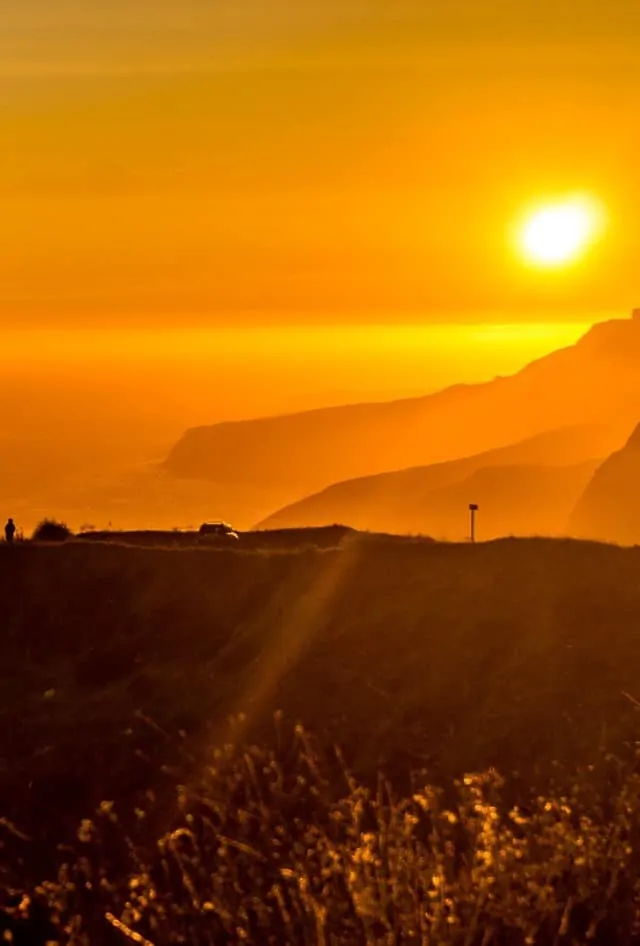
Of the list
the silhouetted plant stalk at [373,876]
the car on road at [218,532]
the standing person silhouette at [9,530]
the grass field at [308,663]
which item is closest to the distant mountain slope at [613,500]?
the car on road at [218,532]

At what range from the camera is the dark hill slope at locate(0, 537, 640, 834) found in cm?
3516

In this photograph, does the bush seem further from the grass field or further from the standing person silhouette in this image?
the grass field

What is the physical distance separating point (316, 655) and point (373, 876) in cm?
2505

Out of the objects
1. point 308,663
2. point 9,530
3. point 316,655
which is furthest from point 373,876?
point 9,530

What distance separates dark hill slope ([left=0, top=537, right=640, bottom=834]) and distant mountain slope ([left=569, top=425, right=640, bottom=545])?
12137 cm

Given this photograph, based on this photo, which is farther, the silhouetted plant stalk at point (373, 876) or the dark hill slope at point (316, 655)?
the dark hill slope at point (316, 655)

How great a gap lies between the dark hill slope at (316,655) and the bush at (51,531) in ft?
16.9

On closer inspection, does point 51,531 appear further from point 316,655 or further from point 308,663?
point 308,663

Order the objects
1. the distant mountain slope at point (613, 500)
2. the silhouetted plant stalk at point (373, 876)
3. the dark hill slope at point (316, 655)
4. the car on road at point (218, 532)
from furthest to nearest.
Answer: the distant mountain slope at point (613, 500) → the car on road at point (218, 532) → the dark hill slope at point (316, 655) → the silhouetted plant stalk at point (373, 876)

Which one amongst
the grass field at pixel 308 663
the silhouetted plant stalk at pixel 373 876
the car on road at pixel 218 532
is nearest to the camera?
the silhouetted plant stalk at pixel 373 876

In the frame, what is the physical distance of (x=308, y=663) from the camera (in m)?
40.6

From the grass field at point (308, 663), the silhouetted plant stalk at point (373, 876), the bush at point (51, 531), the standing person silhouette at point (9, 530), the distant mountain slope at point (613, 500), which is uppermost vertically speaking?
the distant mountain slope at point (613, 500)

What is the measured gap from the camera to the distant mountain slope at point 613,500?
545 ft

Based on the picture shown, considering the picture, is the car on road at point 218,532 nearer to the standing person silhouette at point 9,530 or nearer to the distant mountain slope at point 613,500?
the standing person silhouette at point 9,530
